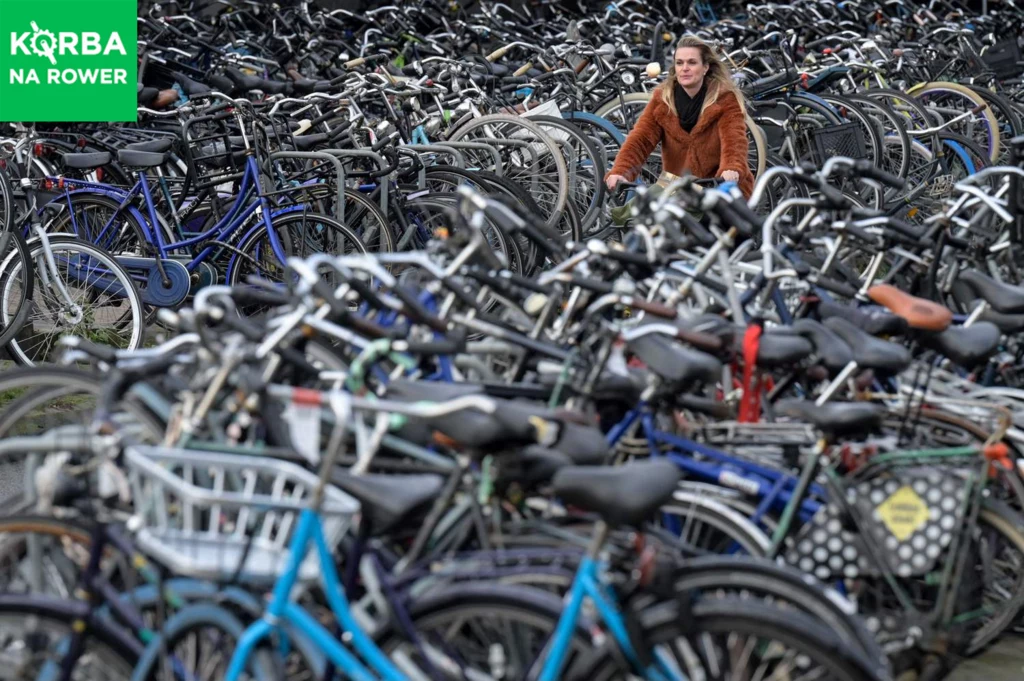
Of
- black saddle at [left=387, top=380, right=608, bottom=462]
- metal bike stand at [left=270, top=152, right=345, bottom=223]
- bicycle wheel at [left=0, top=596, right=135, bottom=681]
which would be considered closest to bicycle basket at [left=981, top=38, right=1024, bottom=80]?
metal bike stand at [left=270, top=152, right=345, bottom=223]

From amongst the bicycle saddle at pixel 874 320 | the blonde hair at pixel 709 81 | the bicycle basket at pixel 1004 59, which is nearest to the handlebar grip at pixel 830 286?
the bicycle saddle at pixel 874 320

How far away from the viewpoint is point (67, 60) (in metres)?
7.90

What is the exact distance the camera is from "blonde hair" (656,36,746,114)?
7.71 m

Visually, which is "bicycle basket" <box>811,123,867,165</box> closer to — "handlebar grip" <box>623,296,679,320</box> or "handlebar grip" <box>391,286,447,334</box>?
"handlebar grip" <box>623,296,679,320</box>

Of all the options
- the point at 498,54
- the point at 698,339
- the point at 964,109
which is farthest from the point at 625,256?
the point at 964,109

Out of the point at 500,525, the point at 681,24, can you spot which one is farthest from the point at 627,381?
the point at 681,24

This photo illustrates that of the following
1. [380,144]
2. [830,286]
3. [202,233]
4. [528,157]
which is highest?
[830,286]

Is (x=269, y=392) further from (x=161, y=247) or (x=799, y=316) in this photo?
(x=161, y=247)

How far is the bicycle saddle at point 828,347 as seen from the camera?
4180 mm

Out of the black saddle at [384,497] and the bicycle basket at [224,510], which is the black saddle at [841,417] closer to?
the black saddle at [384,497]

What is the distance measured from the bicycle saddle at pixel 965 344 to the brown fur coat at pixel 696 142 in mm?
3278

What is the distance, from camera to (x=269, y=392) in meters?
3.24

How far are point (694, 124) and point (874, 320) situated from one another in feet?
11.8

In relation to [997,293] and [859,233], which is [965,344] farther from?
[859,233]
